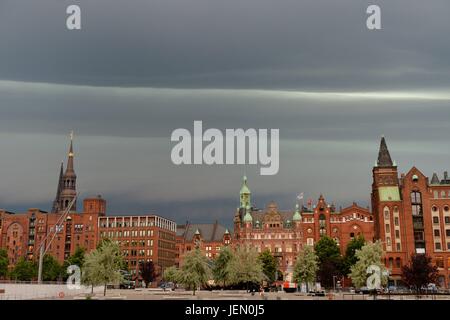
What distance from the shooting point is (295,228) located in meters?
180

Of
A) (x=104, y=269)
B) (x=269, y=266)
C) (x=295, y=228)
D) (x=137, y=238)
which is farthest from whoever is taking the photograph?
(x=137, y=238)

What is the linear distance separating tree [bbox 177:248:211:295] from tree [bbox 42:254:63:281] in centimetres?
Result: 7652

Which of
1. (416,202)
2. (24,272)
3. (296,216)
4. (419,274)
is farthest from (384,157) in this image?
(24,272)

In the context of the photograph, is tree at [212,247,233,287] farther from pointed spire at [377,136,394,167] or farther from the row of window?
the row of window

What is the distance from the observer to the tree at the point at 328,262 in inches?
4562

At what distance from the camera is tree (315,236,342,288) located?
380ft

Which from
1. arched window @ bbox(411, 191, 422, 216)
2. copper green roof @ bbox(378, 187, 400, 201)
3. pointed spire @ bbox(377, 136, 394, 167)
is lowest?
arched window @ bbox(411, 191, 422, 216)

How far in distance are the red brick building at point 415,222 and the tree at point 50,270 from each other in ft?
316

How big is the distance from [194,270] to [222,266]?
19882mm

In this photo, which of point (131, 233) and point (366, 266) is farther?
point (131, 233)

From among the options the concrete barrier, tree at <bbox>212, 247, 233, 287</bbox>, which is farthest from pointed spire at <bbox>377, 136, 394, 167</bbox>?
the concrete barrier

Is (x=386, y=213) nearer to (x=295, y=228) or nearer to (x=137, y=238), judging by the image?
(x=295, y=228)

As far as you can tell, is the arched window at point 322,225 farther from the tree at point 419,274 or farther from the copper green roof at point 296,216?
the tree at point 419,274

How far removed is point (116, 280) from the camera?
82.8 metres
